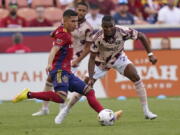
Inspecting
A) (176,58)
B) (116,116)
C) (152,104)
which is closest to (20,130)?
(116,116)

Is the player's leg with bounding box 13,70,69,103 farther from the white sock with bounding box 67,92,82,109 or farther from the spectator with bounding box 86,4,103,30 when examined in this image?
the spectator with bounding box 86,4,103,30

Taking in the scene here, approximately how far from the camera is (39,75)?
67.3 feet

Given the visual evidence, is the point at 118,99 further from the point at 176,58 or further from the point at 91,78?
the point at 91,78

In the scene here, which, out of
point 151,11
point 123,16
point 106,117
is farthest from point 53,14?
point 106,117

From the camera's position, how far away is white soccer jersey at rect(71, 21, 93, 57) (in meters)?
15.4

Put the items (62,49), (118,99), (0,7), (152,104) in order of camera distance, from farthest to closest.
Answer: (0,7) → (118,99) → (152,104) → (62,49)

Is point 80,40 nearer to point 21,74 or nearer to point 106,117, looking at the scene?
point 106,117

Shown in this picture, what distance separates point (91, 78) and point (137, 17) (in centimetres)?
1197

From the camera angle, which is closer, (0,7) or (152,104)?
(152,104)

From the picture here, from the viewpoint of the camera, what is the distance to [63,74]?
1246 cm

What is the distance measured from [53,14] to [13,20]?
1.56m

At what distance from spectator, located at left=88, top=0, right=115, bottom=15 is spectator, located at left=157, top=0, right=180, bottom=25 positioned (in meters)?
1.66

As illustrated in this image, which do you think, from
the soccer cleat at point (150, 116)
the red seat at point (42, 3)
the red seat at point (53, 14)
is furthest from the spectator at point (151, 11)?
the soccer cleat at point (150, 116)

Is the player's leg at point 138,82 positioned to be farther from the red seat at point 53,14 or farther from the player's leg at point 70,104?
the red seat at point 53,14
